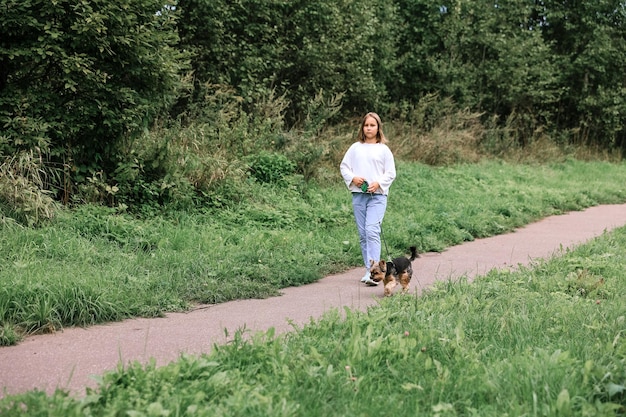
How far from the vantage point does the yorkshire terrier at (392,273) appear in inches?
270

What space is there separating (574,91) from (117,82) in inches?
894

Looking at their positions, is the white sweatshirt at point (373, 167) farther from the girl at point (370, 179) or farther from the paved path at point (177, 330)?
the paved path at point (177, 330)

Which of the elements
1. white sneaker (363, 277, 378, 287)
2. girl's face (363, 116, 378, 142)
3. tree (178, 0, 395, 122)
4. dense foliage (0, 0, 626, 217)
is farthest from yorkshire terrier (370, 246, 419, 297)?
tree (178, 0, 395, 122)

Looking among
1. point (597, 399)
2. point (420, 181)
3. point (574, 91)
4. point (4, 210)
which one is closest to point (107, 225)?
point (4, 210)

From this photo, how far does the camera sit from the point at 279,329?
561 centimetres

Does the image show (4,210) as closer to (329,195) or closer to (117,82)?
(117,82)

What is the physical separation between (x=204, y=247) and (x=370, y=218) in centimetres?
204

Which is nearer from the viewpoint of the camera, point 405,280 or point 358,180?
point 405,280

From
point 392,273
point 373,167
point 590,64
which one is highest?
point 590,64

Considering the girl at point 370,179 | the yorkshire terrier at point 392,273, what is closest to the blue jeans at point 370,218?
the girl at point 370,179

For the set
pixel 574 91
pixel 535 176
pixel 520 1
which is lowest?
pixel 535 176

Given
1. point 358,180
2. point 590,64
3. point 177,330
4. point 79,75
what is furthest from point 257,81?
point 590,64

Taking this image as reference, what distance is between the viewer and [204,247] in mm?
7926

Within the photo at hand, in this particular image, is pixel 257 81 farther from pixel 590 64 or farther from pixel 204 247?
pixel 590 64
